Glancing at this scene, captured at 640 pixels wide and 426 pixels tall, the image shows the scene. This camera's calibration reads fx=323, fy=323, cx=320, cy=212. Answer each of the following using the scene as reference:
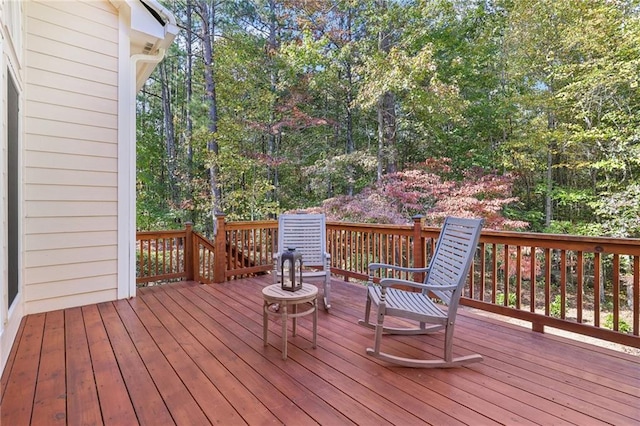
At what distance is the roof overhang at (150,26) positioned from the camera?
3812 mm

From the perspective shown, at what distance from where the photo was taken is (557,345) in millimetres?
2635

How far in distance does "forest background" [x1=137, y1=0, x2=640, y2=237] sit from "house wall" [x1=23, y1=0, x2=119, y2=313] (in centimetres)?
508

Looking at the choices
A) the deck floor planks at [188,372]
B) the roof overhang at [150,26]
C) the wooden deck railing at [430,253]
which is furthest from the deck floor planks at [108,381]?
the roof overhang at [150,26]

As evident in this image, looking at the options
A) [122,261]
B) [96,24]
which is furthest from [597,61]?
[122,261]

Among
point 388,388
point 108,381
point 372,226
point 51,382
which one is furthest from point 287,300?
point 372,226

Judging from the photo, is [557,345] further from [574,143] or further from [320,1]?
[320,1]

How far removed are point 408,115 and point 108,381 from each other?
8.01 meters

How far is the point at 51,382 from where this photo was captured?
2014 millimetres

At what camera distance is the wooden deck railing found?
2.50 metres

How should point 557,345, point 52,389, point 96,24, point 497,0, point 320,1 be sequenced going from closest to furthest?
1. point 52,389
2. point 557,345
3. point 96,24
4. point 497,0
5. point 320,1

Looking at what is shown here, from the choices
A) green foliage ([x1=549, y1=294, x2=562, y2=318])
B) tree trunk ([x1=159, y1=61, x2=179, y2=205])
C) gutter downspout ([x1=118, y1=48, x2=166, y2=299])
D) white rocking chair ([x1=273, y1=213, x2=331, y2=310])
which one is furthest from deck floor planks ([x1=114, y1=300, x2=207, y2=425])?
green foliage ([x1=549, y1=294, x2=562, y2=318])

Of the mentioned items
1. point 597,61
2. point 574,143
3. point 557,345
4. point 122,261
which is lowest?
point 557,345

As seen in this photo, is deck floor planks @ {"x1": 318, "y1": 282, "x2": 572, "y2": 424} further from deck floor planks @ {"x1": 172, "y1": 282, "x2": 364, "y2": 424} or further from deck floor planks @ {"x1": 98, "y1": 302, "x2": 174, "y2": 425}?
deck floor planks @ {"x1": 98, "y1": 302, "x2": 174, "y2": 425}

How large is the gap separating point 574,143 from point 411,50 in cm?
438
